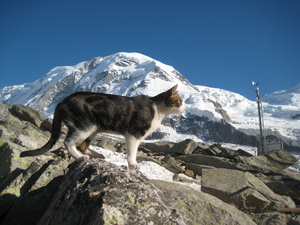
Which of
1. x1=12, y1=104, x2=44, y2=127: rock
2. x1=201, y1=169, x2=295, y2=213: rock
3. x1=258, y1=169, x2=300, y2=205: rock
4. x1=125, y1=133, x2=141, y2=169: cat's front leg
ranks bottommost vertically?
x1=258, y1=169, x2=300, y2=205: rock

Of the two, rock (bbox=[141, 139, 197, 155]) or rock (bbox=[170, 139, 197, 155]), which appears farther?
rock (bbox=[141, 139, 197, 155])

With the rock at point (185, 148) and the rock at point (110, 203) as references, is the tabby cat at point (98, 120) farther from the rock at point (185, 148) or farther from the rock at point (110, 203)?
the rock at point (185, 148)

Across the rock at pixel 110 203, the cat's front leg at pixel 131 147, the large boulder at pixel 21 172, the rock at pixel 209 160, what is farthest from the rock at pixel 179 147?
the rock at pixel 110 203

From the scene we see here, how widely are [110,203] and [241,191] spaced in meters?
4.57

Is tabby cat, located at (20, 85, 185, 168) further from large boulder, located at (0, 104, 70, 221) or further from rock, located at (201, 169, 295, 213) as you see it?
rock, located at (201, 169, 295, 213)

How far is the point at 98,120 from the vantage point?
4637mm

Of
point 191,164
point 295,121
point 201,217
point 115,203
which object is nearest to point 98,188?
point 115,203

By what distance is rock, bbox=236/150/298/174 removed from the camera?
11.9 m

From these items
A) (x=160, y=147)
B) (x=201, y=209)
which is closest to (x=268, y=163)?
(x=160, y=147)

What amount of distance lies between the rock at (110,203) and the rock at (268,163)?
10815mm

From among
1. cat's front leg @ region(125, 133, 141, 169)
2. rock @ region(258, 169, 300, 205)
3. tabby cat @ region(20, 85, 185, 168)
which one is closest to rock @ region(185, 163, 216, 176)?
rock @ region(258, 169, 300, 205)

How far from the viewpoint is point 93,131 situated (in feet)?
15.0

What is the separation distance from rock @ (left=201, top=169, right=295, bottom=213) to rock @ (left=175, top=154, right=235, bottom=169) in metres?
6.20

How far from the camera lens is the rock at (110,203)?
1988 millimetres
